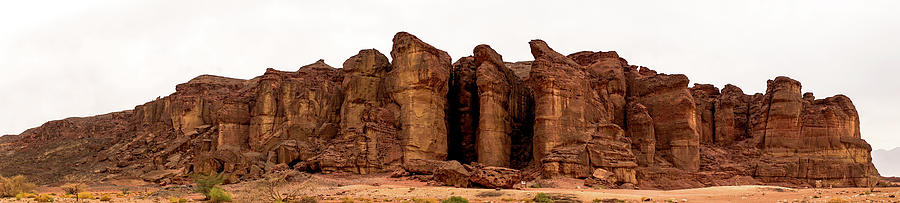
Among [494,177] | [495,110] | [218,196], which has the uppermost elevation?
[495,110]

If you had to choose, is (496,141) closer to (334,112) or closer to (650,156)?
(650,156)

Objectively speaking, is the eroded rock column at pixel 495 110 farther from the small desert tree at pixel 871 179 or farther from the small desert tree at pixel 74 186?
the small desert tree at pixel 74 186

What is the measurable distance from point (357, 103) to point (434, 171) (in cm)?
1446

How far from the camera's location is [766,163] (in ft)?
149

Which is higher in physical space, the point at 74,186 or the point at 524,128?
the point at 524,128

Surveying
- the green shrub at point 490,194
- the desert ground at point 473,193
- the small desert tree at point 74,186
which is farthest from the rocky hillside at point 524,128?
the green shrub at point 490,194

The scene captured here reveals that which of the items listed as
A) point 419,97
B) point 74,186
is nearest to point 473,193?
point 419,97

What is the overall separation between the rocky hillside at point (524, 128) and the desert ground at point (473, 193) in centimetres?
239

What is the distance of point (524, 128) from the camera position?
5159cm

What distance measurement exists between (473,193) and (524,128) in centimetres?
2077

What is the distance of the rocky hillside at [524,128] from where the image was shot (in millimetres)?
43344

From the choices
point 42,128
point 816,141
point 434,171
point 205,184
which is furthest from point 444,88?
point 42,128

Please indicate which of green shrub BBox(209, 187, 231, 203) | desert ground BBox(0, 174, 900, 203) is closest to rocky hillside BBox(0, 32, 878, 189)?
desert ground BBox(0, 174, 900, 203)

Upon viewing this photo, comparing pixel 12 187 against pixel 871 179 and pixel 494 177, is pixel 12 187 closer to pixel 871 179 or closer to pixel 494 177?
pixel 494 177
